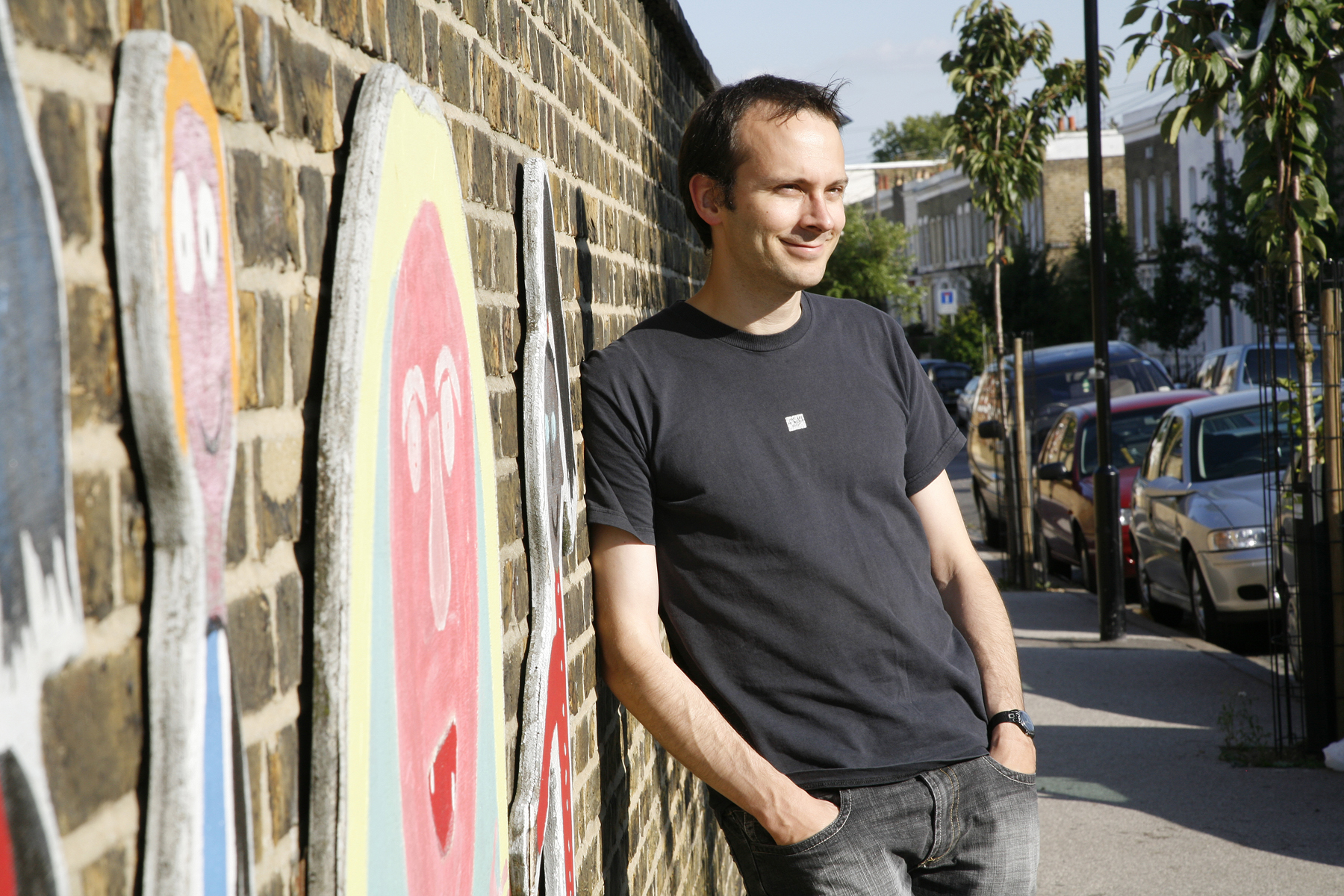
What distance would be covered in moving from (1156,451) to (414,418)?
392 inches

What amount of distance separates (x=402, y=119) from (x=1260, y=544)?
8.51 metres

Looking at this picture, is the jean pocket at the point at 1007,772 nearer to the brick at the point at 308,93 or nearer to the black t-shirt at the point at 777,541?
the black t-shirt at the point at 777,541

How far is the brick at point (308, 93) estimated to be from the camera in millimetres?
1098

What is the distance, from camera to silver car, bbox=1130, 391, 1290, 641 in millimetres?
8805

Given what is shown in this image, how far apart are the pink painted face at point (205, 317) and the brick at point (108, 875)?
17 cm

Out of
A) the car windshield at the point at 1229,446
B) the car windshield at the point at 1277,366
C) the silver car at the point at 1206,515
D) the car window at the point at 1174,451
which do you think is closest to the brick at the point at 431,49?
the car windshield at the point at 1277,366

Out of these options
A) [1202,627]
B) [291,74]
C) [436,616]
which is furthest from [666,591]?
[1202,627]

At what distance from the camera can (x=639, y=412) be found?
2512 mm

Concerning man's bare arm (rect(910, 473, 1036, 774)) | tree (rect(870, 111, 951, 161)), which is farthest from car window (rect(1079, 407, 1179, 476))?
tree (rect(870, 111, 951, 161))

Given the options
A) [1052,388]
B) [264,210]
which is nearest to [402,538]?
[264,210]

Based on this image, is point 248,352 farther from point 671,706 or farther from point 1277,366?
point 1277,366

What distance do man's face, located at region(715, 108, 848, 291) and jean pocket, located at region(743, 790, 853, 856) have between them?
995mm

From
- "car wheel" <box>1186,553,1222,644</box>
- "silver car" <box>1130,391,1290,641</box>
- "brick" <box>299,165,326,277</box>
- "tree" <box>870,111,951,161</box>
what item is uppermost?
"tree" <box>870,111,951,161</box>

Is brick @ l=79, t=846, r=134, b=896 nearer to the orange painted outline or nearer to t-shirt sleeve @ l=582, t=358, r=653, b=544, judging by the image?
the orange painted outline
